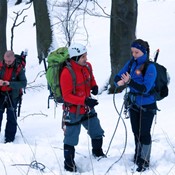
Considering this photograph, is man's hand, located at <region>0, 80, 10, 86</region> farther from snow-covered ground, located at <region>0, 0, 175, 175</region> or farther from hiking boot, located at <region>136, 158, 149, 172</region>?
hiking boot, located at <region>136, 158, 149, 172</region>

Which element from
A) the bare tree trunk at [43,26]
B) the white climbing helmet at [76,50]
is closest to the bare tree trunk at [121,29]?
the white climbing helmet at [76,50]

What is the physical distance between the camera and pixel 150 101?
5082 mm

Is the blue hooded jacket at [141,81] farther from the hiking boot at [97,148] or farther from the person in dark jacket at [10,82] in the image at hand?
the person in dark jacket at [10,82]

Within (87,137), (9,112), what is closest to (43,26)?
(9,112)

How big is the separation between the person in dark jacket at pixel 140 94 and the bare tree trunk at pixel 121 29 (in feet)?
14.0

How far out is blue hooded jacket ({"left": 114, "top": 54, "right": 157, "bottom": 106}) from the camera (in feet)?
15.9

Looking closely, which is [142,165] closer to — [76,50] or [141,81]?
[141,81]

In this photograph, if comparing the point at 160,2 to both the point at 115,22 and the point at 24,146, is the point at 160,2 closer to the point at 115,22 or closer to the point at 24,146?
the point at 115,22

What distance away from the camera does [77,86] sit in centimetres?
521

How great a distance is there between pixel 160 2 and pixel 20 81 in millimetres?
15665

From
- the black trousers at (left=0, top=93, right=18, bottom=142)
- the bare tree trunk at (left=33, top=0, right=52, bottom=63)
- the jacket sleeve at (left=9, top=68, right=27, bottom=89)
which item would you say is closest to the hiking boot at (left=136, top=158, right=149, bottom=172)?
the jacket sleeve at (left=9, top=68, right=27, bottom=89)

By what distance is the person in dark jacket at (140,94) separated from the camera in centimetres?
488

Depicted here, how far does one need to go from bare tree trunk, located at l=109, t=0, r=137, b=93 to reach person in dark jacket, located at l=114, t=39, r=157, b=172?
428 centimetres

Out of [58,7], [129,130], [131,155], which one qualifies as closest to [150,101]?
[131,155]
